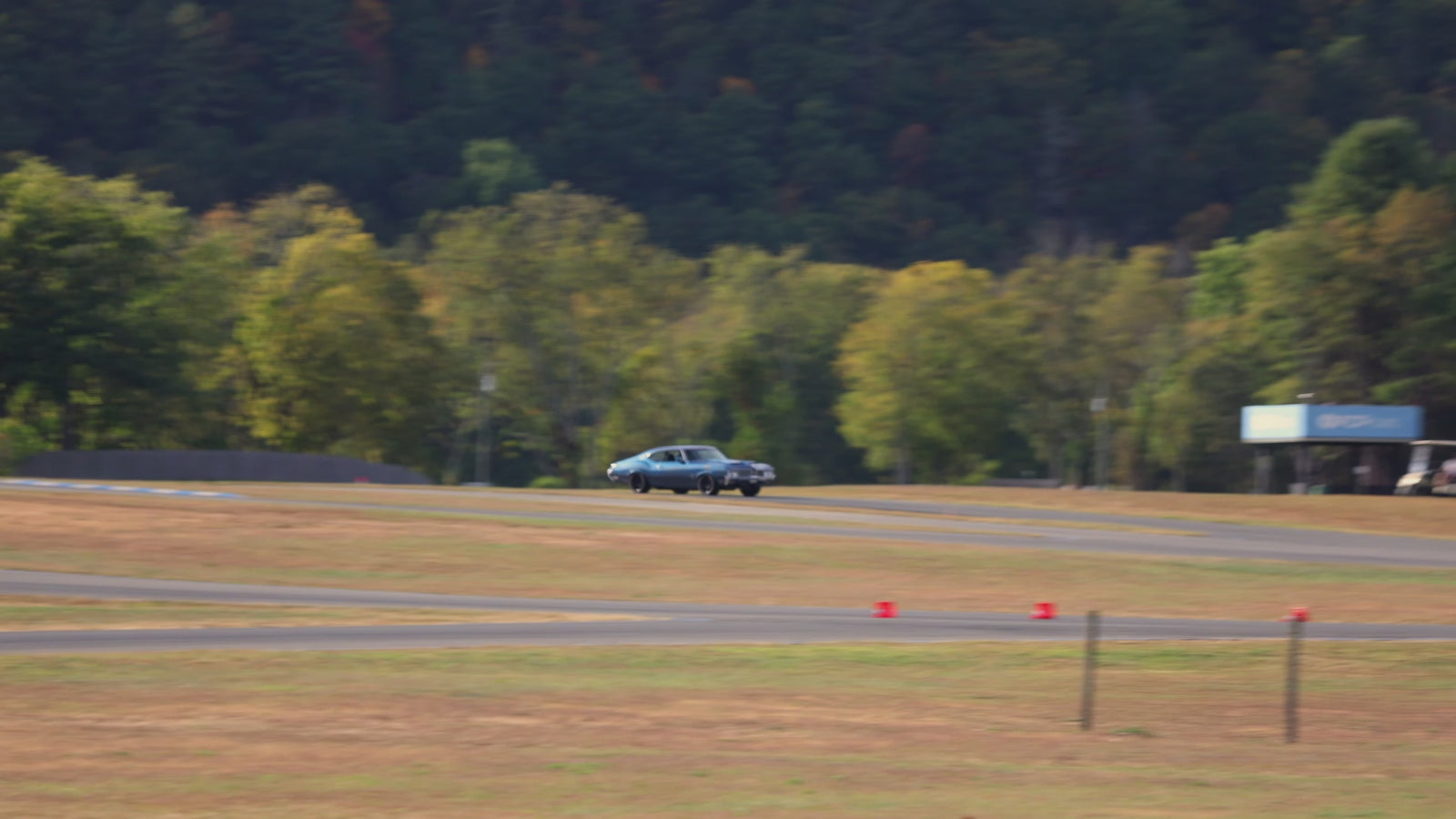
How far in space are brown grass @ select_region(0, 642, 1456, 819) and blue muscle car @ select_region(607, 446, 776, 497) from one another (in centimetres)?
2743

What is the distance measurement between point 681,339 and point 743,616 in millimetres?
64625

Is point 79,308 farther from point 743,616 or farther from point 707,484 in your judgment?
point 743,616

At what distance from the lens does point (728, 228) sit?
509 feet

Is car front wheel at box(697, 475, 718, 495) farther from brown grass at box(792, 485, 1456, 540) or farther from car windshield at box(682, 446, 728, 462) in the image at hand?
brown grass at box(792, 485, 1456, 540)

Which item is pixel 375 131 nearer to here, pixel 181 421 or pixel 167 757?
pixel 181 421

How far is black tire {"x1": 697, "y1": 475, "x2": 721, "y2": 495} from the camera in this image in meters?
47.7

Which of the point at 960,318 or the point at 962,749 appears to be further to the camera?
the point at 960,318

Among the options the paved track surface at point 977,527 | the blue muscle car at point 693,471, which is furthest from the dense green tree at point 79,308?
the blue muscle car at point 693,471

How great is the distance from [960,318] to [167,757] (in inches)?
2996

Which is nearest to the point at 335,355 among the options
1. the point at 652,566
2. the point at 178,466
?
the point at 178,466

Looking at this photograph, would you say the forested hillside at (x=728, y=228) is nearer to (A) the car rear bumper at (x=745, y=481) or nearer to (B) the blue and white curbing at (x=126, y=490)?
(B) the blue and white curbing at (x=126, y=490)

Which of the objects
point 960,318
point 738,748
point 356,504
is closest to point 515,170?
point 960,318

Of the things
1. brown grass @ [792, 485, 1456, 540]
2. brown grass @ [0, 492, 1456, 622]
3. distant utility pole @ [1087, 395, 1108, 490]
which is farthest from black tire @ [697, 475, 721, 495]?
distant utility pole @ [1087, 395, 1108, 490]

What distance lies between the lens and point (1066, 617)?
24797mm
